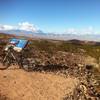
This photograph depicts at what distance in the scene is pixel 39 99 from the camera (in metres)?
15.7

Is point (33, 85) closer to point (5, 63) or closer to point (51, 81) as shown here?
point (51, 81)

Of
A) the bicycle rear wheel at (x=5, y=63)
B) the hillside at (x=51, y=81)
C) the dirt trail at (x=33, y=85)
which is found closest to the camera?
the dirt trail at (x=33, y=85)

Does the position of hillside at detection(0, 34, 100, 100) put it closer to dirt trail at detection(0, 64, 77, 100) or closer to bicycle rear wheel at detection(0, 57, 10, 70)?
dirt trail at detection(0, 64, 77, 100)

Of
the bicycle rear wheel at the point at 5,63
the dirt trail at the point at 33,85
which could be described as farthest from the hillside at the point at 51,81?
the bicycle rear wheel at the point at 5,63

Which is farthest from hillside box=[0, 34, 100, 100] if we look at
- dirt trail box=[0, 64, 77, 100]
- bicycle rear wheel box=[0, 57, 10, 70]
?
bicycle rear wheel box=[0, 57, 10, 70]

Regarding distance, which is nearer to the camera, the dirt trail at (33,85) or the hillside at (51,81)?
the dirt trail at (33,85)

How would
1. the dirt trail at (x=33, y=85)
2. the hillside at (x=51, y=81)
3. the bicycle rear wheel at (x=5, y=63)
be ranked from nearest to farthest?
1. the dirt trail at (x=33, y=85)
2. the hillside at (x=51, y=81)
3. the bicycle rear wheel at (x=5, y=63)

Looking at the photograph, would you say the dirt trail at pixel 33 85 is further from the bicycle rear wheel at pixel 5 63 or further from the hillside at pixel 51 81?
the bicycle rear wheel at pixel 5 63

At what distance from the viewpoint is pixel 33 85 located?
18.3m

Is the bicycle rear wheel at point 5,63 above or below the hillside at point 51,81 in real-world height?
above

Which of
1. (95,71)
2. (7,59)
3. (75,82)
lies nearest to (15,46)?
(7,59)

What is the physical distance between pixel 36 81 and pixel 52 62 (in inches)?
306

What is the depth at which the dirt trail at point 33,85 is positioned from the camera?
1621 cm

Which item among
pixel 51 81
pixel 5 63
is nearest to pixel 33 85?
pixel 51 81
